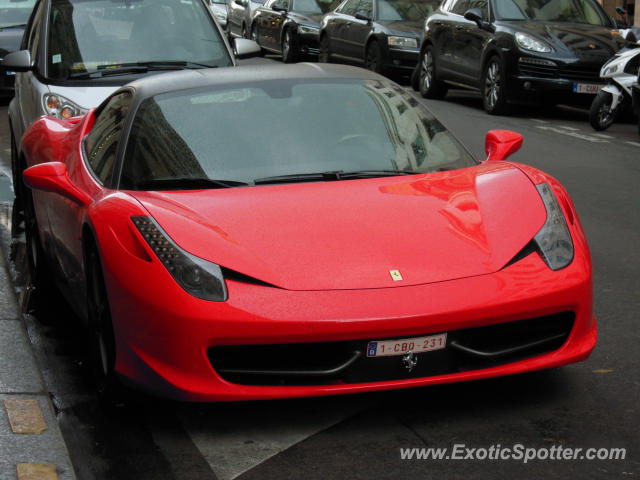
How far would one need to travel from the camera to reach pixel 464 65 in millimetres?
18438

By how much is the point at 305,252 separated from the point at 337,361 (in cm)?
44

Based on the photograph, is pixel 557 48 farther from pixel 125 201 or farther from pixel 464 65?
pixel 125 201

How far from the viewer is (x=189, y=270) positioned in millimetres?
4840

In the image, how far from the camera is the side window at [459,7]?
18.8 m

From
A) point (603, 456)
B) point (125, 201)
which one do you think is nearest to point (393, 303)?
point (603, 456)

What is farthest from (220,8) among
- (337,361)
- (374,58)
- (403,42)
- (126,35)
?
(337,361)

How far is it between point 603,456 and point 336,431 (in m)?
0.96

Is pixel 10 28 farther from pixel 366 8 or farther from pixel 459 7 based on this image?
pixel 459 7

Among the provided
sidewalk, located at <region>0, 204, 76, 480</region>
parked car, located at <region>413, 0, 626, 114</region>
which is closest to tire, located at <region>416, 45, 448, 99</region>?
parked car, located at <region>413, 0, 626, 114</region>

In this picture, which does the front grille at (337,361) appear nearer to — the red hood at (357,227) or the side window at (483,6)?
the red hood at (357,227)

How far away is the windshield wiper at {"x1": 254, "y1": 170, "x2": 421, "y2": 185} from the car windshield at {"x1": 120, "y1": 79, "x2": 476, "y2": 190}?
0.06 ft

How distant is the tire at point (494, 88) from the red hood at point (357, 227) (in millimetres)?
11587

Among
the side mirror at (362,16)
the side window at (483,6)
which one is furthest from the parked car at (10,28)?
the side window at (483,6)

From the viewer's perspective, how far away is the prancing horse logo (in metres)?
4.79
